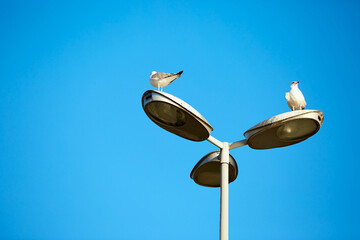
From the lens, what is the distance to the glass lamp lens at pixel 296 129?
264 inches

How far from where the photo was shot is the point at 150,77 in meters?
8.14

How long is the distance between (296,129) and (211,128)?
139 centimetres

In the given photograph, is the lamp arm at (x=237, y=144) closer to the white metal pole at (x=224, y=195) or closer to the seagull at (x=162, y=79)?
the white metal pole at (x=224, y=195)

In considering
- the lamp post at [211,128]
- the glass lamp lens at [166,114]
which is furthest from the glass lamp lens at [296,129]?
the glass lamp lens at [166,114]

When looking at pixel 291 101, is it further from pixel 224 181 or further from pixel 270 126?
pixel 224 181

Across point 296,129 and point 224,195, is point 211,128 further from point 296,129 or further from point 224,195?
point 296,129

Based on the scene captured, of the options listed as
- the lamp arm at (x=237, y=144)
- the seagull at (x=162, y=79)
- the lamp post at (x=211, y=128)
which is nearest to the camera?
the lamp post at (x=211, y=128)

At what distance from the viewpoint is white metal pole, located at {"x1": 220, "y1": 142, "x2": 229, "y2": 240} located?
6617 mm

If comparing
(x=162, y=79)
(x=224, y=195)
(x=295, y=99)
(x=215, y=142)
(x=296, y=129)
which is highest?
(x=162, y=79)

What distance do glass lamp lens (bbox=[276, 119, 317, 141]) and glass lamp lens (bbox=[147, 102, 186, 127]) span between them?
5.24 ft

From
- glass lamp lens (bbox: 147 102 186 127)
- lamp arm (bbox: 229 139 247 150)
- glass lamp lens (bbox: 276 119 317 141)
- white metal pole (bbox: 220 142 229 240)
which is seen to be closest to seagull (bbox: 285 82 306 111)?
glass lamp lens (bbox: 276 119 317 141)

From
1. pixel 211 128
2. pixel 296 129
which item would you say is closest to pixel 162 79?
pixel 211 128

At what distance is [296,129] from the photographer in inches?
273

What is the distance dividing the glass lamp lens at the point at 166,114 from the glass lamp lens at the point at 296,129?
5.24 ft
